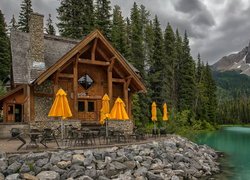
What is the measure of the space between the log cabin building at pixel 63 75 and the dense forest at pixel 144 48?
9.98 metres

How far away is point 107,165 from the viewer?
1380cm

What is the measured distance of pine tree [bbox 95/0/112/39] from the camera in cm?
4066

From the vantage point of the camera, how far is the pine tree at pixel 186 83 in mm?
52906

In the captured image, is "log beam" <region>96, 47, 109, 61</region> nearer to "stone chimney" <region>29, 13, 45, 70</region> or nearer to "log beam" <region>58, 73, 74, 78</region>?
"log beam" <region>58, 73, 74, 78</region>

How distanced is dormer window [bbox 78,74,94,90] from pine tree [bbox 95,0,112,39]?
1790 centimetres

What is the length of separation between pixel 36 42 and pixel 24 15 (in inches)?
1124

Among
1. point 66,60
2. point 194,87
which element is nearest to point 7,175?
point 66,60

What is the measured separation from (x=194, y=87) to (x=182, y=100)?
5068 millimetres

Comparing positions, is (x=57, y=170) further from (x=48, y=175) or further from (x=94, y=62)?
(x=94, y=62)

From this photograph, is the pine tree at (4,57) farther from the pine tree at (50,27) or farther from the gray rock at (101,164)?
the gray rock at (101,164)

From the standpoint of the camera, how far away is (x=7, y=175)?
39.3 feet

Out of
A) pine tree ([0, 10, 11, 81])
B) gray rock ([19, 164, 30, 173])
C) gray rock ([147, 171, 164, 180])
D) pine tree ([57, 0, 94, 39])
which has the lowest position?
gray rock ([147, 171, 164, 180])

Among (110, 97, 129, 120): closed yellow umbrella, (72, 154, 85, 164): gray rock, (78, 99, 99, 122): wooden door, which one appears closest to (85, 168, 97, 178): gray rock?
(72, 154, 85, 164): gray rock

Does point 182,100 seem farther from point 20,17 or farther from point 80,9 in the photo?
point 20,17
